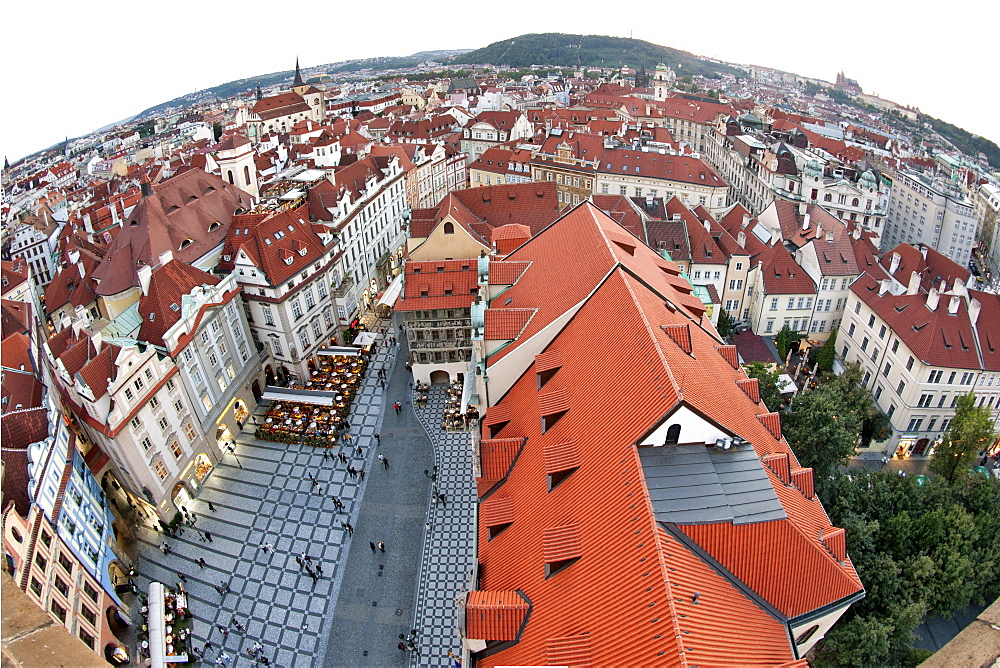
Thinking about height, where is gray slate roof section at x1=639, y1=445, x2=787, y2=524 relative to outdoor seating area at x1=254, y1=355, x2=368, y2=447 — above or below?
above

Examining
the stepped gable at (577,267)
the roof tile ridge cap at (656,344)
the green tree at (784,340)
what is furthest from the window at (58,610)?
the green tree at (784,340)

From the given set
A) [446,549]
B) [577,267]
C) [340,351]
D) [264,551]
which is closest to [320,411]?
[340,351]

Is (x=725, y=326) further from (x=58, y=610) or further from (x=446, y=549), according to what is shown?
(x=58, y=610)

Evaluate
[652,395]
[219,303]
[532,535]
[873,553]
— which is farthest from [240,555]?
[873,553]

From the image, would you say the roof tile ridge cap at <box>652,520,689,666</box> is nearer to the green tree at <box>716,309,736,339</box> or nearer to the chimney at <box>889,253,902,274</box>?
the green tree at <box>716,309,736,339</box>

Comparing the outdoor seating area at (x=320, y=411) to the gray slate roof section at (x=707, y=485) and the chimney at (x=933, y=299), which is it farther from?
the chimney at (x=933, y=299)

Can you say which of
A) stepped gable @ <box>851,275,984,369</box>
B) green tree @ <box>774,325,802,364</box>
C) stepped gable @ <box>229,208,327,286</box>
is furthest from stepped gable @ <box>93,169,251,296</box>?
stepped gable @ <box>851,275,984,369</box>
